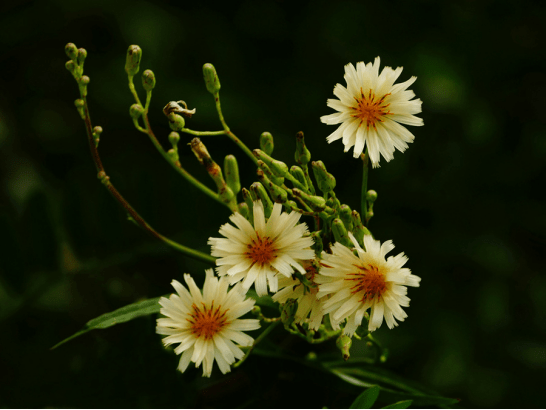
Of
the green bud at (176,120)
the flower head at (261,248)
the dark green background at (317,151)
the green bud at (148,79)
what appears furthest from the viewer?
the dark green background at (317,151)

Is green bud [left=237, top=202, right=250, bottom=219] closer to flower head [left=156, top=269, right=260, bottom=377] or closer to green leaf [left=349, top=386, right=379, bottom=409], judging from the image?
flower head [left=156, top=269, right=260, bottom=377]

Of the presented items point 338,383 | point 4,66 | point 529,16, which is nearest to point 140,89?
point 4,66

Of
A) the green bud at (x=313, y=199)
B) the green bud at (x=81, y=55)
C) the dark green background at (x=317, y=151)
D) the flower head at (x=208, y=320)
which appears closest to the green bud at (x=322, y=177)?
the green bud at (x=313, y=199)

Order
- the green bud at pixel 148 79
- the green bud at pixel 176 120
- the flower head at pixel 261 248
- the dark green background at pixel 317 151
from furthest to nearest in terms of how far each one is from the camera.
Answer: the dark green background at pixel 317 151, the green bud at pixel 148 79, the green bud at pixel 176 120, the flower head at pixel 261 248

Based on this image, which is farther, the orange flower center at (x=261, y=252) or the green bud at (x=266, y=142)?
the green bud at (x=266, y=142)

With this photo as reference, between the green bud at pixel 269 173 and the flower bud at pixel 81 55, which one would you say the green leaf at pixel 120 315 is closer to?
the green bud at pixel 269 173

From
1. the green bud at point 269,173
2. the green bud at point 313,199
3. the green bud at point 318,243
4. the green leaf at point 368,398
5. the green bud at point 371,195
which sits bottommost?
the green leaf at point 368,398

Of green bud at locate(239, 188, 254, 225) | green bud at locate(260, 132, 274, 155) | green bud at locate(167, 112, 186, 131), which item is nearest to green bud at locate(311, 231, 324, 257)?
green bud at locate(239, 188, 254, 225)
